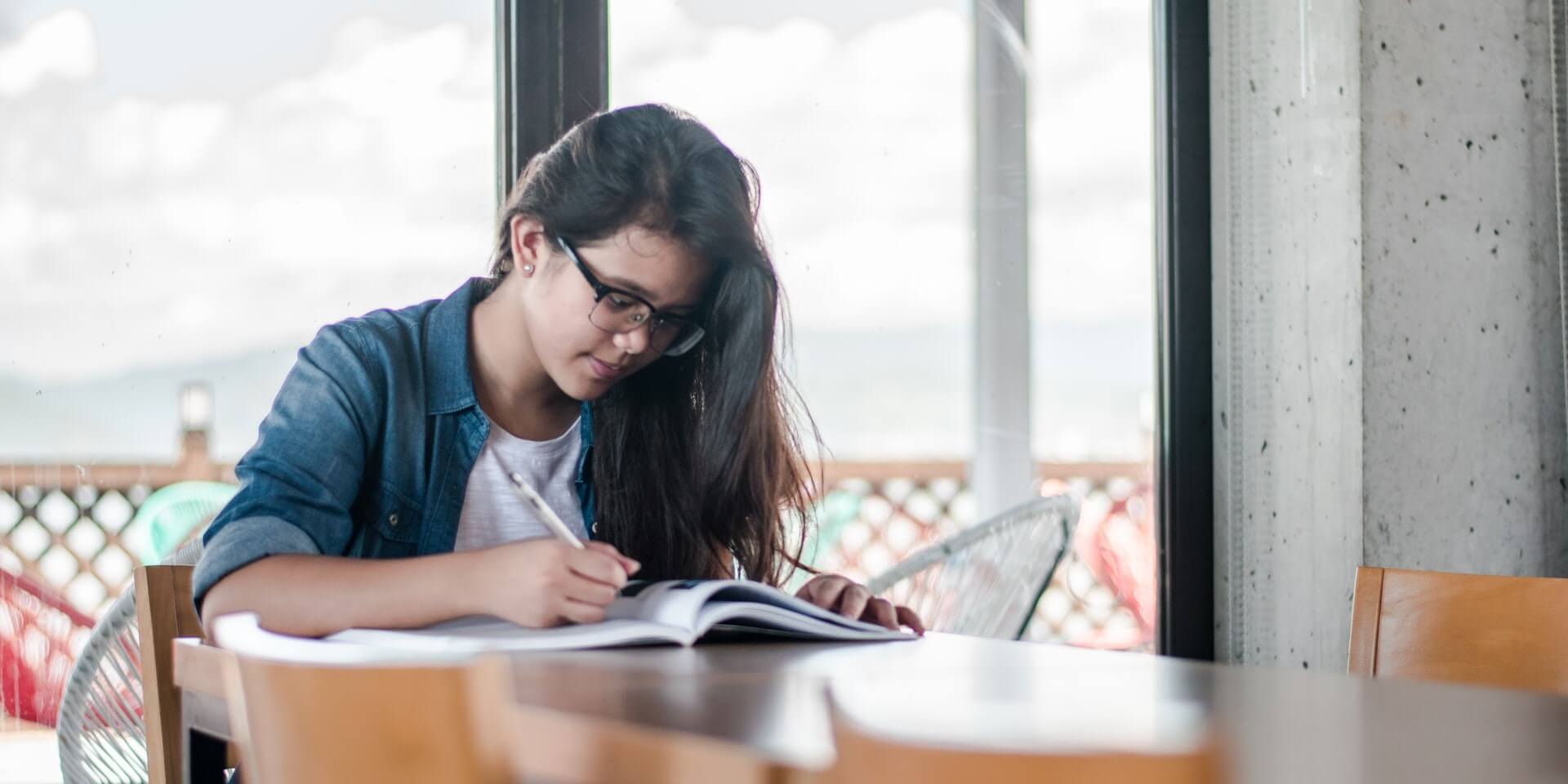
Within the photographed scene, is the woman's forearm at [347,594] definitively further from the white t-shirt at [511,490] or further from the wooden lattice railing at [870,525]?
the wooden lattice railing at [870,525]

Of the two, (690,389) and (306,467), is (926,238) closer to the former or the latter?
(690,389)

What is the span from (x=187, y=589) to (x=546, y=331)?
459mm

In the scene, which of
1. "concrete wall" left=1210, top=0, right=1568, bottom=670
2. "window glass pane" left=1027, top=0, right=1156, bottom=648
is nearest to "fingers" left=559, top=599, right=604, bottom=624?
"window glass pane" left=1027, top=0, right=1156, bottom=648

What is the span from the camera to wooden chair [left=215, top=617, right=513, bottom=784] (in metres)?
0.50

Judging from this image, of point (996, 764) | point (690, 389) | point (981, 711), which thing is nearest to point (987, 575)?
point (690, 389)

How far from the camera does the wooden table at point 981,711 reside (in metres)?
0.52

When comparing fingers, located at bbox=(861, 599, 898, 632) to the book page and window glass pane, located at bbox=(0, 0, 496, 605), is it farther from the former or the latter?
window glass pane, located at bbox=(0, 0, 496, 605)

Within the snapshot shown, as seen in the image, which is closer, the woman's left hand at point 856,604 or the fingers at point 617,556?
the fingers at point 617,556

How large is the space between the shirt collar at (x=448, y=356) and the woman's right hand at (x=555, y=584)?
1.49ft

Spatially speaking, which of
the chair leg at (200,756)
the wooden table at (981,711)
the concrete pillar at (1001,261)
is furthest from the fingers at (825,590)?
the concrete pillar at (1001,261)

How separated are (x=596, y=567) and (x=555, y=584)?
1.3 inches

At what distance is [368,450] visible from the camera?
1.32 metres

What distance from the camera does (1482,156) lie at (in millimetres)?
2195

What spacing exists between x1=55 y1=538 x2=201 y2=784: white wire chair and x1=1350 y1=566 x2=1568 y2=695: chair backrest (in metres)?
1.22
